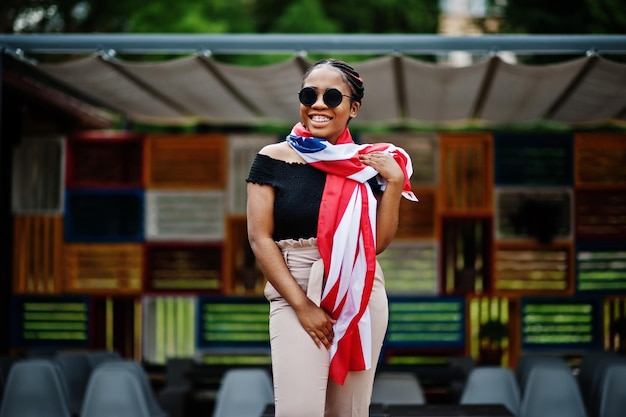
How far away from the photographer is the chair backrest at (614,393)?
4508 millimetres

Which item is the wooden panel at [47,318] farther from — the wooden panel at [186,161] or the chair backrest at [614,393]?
the chair backrest at [614,393]

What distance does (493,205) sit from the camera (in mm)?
7637

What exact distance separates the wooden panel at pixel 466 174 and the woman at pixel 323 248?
5241 millimetres

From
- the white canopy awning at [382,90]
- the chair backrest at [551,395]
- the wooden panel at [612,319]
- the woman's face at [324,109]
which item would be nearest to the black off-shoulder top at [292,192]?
the woman's face at [324,109]

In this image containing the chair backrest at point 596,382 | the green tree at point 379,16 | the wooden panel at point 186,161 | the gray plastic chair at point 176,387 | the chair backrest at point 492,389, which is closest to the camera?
the chair backrest at point 492,389

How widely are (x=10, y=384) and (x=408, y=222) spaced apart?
3944mm

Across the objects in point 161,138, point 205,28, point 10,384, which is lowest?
point 10,384

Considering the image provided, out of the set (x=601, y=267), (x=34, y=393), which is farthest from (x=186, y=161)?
(x=601, y=267)

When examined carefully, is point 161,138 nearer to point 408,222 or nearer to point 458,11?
point 408,222

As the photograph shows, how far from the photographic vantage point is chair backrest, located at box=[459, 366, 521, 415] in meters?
4.84

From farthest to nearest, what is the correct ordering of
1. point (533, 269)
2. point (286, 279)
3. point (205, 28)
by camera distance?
1. point (205, 28)
2. point (533, 269)
3. point (286, 279)

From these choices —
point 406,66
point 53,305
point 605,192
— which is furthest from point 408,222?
point 53,305

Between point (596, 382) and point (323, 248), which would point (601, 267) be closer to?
point (596, 382)

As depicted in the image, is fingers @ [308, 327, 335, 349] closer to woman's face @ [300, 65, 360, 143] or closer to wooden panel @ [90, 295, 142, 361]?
woman's face @ [300, 65, 360, 143]
